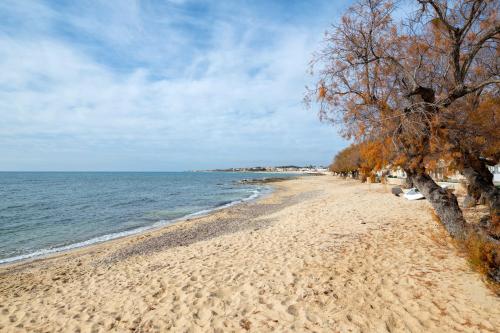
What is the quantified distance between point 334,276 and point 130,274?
5.59m

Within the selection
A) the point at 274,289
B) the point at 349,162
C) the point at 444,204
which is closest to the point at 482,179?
the point at 444,204

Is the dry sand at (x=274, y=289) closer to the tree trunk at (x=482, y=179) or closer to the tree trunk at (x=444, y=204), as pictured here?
the tree trunk at (x=444, y=204)

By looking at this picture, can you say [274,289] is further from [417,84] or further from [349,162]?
[349,162]

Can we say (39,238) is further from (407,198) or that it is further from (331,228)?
(407,198)

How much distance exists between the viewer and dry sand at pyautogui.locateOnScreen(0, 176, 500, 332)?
476 centimetres

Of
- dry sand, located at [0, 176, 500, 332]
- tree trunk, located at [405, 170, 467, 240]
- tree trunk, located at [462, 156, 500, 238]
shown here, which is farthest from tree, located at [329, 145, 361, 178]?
dry sand, located at [0, 176, 500, 332]

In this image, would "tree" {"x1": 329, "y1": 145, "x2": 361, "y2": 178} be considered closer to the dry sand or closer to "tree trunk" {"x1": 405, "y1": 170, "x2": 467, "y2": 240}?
"tree trunk" {"x1": 405, "y1": 170, "x2": 467, "y2": 240}

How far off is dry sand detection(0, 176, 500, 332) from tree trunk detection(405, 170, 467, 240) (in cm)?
71

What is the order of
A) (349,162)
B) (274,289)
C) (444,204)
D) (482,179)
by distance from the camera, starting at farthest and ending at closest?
1. (349,162)
2. (482,179)
3. (444,204)
4. (274,289)

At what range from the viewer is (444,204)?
693 centimetres

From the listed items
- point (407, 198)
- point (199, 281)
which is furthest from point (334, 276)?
point (407, 198)

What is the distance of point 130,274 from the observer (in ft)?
26.8

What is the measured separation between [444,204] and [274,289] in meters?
4.57

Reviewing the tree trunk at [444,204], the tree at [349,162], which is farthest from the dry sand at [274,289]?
the tree at [349,162]
